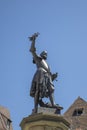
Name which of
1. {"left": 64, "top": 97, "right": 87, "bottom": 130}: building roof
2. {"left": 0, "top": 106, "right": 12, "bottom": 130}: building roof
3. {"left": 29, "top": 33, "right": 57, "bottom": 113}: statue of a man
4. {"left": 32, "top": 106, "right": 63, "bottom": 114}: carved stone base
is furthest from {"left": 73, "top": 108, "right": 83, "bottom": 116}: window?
{"left": 32, "top": 106, "right": 63, "bottom": 114}: carved stone base

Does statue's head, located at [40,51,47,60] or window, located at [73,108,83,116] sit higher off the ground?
window, located at [73,108,83,116]

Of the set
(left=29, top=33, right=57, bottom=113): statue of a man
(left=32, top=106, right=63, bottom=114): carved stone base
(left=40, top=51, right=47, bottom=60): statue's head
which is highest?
(left=40, top=51, right=47, bottom=60): statue's head

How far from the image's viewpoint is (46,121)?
33.7 feet

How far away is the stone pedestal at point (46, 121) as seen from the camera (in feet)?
33.7

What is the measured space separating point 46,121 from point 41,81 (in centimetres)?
137

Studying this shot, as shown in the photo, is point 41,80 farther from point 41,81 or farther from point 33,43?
point 33,43

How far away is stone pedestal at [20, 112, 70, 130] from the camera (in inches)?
404

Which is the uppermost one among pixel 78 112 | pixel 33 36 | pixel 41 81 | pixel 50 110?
pixel 78 112

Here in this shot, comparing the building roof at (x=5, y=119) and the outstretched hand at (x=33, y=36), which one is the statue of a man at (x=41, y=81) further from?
the building roof at (x=5, y=119)

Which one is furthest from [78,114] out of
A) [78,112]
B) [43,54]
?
[43,54]

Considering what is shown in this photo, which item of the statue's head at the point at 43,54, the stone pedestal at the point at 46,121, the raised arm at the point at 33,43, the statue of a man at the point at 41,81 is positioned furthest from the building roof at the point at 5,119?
the stone pedestal at the point at 46,121

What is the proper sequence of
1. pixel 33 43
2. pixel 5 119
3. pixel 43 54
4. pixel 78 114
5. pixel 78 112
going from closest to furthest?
1. pixel 33 43
2. pixel 43 54
3. pixel 78 114
4. pixel 78 112
5. pixel 5 119

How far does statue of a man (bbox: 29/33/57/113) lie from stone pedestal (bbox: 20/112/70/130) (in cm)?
48

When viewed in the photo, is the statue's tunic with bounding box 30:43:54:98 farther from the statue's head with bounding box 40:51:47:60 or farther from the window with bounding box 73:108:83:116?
the window with bounding box 73:108:83:116
